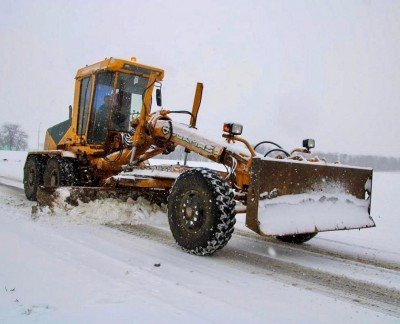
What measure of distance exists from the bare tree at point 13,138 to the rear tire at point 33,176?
93.3 m

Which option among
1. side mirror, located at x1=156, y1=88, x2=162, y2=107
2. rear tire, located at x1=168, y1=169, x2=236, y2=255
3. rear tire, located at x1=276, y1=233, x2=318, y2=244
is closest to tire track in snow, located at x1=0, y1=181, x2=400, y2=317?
rear tire, located at x1=276, y1=233, x2=318, y2=244

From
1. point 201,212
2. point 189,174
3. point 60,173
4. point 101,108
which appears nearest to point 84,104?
point 101,108

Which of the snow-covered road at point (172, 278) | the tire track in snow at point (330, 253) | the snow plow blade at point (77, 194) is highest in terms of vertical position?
the snow plow blade at point (77, 194)

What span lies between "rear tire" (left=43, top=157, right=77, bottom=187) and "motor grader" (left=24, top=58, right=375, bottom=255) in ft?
0.06

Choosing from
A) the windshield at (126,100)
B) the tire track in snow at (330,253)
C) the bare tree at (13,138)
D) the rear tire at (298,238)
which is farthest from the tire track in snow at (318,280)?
the bare tree at (13,138)

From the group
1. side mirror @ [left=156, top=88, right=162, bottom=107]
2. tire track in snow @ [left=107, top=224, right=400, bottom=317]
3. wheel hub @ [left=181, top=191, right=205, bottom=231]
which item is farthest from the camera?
side mirror @ [left=156, top=88, right=162, bottom=107]

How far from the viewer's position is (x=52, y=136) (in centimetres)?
1006

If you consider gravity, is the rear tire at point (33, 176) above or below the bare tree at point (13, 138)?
below

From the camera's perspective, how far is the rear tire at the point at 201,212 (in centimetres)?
427

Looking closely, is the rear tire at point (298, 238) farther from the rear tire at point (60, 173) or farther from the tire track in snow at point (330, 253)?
the rear tire at point (60, 173)

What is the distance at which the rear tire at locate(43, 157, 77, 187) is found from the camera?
7.52 metres

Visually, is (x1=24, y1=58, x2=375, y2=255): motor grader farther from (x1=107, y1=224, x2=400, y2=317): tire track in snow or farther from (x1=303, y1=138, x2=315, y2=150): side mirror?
(x1=107, y1=224, x2=400, y2=317): tire track in snow

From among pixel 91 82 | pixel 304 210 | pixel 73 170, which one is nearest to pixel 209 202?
pixel 304 210

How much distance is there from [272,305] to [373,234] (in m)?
5.07
